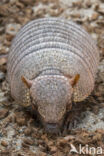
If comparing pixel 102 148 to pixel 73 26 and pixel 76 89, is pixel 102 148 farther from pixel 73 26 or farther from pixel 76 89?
pixel 73 26

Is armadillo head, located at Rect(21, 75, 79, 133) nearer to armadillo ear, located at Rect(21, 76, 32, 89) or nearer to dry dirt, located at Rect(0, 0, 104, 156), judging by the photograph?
armadillo ear, located at Rect(21, 76, 32, 89)

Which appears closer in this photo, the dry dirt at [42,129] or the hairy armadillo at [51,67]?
the hairy armadillo at [51,67]

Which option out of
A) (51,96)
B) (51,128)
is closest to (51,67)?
(51,96)

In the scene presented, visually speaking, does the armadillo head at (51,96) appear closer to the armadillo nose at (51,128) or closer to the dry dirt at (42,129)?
the armadillo nose at (51,128)

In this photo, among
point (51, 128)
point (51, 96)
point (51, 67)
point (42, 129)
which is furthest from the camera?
point (42, 129)

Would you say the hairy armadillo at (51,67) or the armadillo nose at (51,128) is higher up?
the hairy armadillo at (51,67)

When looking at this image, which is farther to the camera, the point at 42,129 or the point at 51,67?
the point at 42,129

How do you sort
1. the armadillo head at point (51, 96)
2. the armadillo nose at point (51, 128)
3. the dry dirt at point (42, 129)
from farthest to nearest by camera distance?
1. the dry dirt at point (42, 129)
2. the armadillo nose at point (51, 128)
3. the armadillo head at point (51, 96)

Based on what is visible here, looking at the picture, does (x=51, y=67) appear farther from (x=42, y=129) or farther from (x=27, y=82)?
(x=42, y=129)

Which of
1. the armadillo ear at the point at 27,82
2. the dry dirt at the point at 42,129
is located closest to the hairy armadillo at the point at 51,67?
the armadillo ear at the point at 27,82
